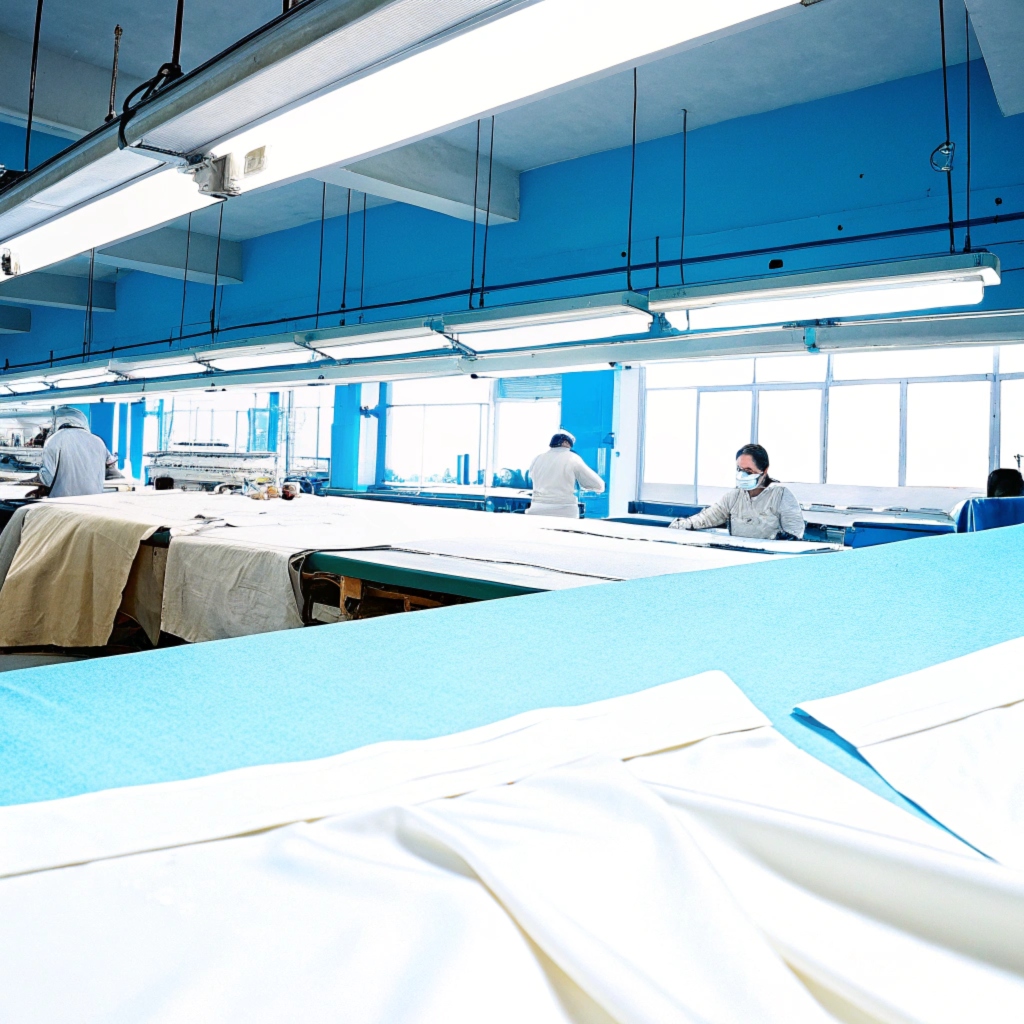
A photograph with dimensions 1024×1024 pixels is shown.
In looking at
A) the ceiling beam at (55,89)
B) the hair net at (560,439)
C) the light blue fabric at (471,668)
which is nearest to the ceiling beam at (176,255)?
the ceiling beam at (55,89)

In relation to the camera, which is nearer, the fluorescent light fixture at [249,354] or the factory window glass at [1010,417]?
the fluorescent light fixture at [249,354]

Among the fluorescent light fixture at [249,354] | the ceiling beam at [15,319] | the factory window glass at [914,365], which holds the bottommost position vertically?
the fluorescent light fixture at [249,354]

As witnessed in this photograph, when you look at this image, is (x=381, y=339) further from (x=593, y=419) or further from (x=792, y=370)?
(x=792, y=370)

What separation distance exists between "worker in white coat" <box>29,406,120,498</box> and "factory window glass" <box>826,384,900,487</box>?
7512 mm

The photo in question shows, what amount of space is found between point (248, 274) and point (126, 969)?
10.4m

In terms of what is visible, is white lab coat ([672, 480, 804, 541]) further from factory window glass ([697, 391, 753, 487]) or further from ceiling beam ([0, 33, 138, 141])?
factory window glass ([697, 391, 753, 487])

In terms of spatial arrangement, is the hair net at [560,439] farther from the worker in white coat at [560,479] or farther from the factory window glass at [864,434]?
the factory window glass at [864,434]

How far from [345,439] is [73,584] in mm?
7113

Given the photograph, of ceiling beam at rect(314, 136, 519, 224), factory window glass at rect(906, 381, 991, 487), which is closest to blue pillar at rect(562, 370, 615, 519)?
ceiling beam at rect(314, 136, 519, 224)

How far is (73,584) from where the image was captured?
3836mm

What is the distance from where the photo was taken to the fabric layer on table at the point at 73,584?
3.68m

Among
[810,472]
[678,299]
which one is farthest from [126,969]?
[810,472]

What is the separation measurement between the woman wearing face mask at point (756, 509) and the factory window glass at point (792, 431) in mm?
4215

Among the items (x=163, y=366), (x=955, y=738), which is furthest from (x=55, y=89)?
(x=955, y=738)
